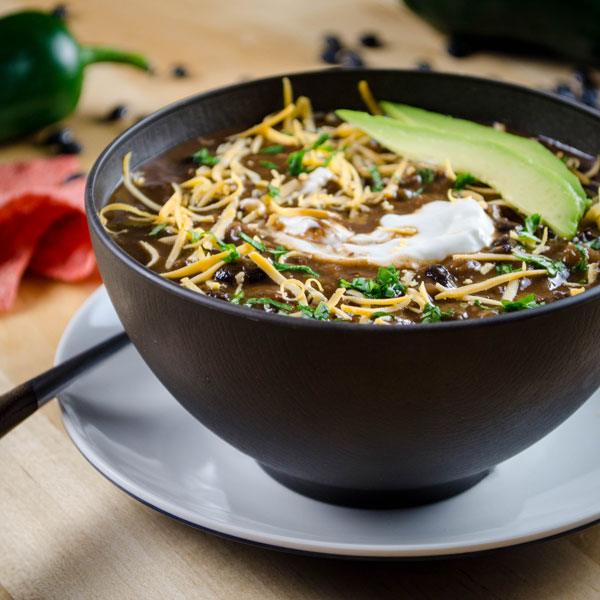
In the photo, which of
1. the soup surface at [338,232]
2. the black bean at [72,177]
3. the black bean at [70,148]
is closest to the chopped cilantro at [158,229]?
the soup surface at [338,232]

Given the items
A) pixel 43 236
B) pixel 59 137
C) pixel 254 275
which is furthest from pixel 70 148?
pixel 254 275

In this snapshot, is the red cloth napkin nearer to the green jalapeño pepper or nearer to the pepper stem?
the green jalapeño pepper

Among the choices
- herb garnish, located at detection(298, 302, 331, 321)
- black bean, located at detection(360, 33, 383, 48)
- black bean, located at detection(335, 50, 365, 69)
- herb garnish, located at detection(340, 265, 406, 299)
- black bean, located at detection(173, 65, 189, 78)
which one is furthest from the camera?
black bean, located at detection(360, 33, 383, 48)

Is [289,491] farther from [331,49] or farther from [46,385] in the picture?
[331,49]

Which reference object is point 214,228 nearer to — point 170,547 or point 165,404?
point 165,404

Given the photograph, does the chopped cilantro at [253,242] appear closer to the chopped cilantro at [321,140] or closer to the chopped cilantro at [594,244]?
the chopped cilantro at [321,140]

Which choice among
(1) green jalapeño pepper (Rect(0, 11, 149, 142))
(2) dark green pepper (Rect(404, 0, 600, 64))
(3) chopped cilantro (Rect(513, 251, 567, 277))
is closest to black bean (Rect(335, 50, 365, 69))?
(2) dark green pepper (Rect(404, 0, 600, 64))

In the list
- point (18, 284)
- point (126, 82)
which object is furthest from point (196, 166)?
point (126, 82)
